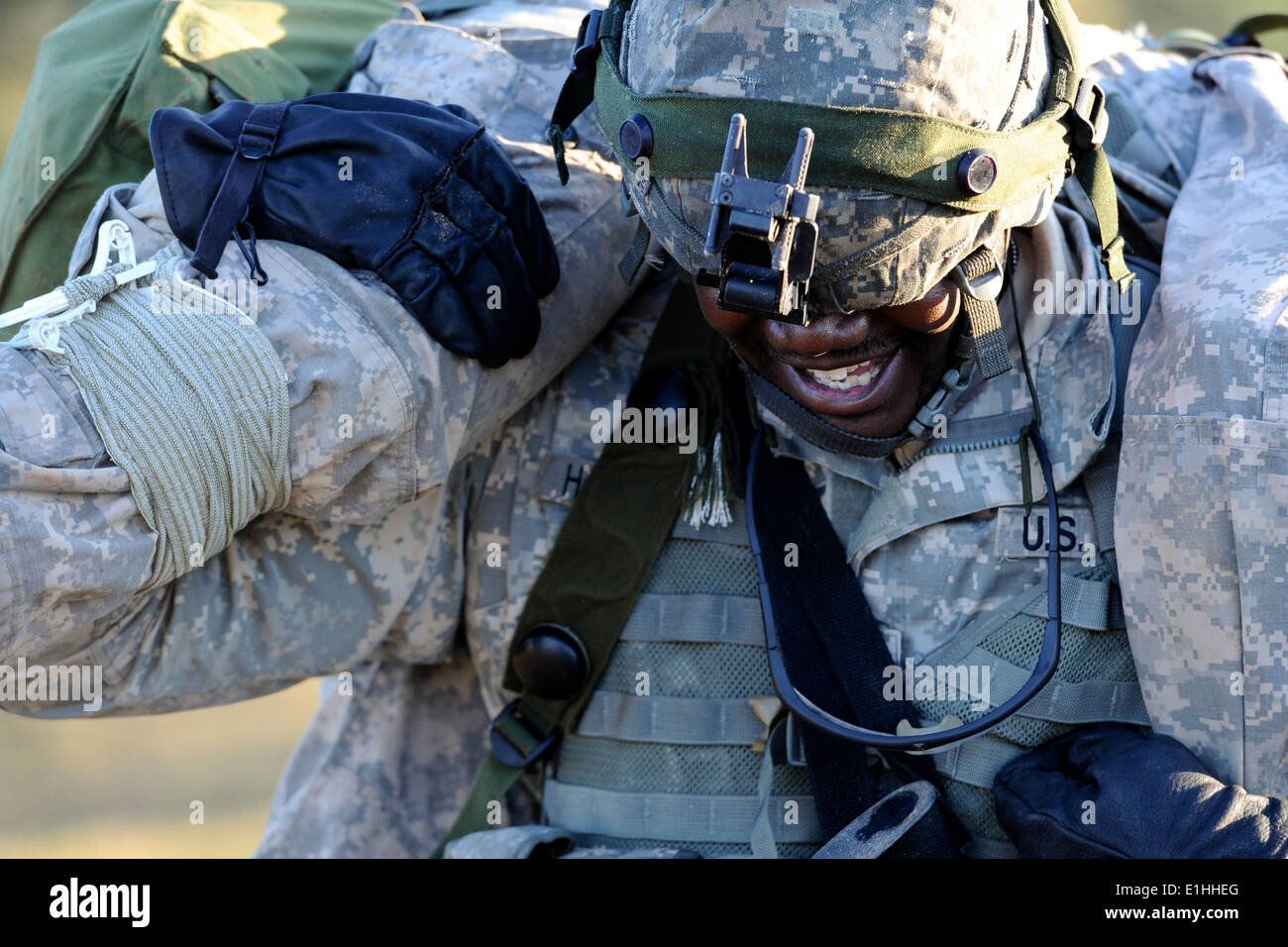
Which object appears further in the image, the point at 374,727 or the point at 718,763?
the point at 374,727

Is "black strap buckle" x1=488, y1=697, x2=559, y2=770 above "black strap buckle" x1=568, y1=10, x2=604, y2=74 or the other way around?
the other way around

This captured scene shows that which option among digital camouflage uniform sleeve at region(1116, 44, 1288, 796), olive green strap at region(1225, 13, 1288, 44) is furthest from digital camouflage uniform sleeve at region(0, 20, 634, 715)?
olive green strap at region(1225, 13, 1288, 44)

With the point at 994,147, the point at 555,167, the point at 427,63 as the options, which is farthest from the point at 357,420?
the point at 994,147

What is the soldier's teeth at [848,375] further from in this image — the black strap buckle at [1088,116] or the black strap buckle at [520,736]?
the black strap buckle at [520,736]

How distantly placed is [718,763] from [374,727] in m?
0.75

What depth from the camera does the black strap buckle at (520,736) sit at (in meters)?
2.56

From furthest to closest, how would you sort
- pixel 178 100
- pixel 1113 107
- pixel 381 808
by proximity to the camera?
pixel 381 808 → pixel 1113 107 → pixel 178 100

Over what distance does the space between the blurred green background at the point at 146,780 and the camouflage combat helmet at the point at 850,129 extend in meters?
4.74

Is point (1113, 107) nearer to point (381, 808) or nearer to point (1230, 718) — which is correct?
point (1230, 718)

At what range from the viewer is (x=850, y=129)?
1.92m

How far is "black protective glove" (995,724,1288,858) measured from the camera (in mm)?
1990

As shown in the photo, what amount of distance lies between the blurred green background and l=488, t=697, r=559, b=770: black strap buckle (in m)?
4.14

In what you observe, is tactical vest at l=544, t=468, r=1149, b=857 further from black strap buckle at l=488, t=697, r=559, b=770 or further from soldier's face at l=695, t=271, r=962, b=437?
soldier's face at l=695, t=271, r=962, b=437

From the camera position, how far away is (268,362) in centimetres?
205
